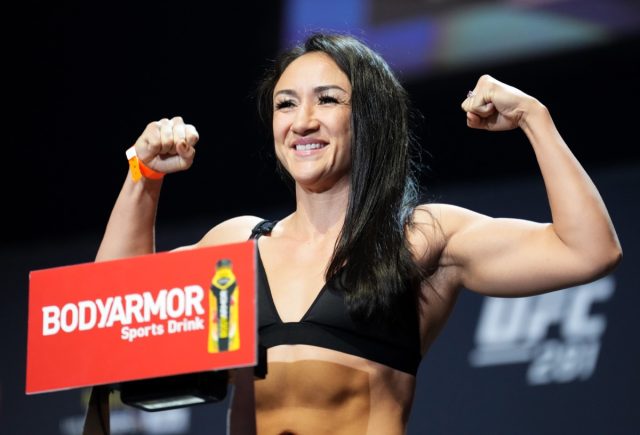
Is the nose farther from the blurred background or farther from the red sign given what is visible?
the blurred background

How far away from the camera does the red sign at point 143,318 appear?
4.88ft

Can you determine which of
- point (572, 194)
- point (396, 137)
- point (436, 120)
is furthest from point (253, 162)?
point (572, 194)

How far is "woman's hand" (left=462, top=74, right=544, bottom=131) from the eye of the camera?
1927 mm

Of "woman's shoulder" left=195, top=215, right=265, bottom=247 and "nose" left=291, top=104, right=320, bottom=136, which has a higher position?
"nose" left=291, top=104, right=320, bottom=136

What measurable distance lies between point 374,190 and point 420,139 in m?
1.82

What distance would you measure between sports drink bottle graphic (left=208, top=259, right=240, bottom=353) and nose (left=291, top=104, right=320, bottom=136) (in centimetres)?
60

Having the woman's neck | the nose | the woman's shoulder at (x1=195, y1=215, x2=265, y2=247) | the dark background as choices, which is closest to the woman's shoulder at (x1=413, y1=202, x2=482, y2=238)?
the woman's neck

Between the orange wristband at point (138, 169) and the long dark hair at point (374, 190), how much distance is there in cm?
35

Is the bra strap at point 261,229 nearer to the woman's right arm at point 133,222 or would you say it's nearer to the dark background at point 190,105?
the woman's right arm at point 133,222

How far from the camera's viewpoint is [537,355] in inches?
133

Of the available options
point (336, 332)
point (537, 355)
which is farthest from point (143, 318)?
point (537, 355)

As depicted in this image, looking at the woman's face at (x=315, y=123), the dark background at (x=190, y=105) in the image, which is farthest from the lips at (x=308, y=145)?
the dark background at (x=190, y=105)

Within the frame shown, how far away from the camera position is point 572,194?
6.06ft

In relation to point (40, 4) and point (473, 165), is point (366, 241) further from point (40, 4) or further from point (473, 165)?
point (40, 4)
